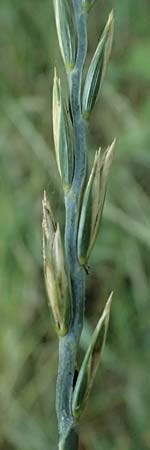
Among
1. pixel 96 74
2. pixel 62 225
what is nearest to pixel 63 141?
pixel 96 74

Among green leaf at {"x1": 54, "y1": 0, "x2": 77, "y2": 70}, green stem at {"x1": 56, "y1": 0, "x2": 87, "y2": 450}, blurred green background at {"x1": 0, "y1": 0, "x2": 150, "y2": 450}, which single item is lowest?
blurred green background at {"x1": 0, "y1": 0, "x2": 150, "y2": 450}

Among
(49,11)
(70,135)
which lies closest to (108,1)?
(49,11)

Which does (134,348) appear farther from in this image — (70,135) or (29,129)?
(70,135)

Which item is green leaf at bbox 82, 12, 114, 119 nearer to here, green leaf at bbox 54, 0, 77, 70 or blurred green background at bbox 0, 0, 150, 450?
green leaf at bbox 54, 0, 77, 70

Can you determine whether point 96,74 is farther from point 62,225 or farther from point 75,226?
point 62,225

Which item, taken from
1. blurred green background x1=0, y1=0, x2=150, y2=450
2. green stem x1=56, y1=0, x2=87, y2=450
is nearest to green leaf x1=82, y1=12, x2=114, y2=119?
green stem x1=56, y1=0, x2=87, y2=450

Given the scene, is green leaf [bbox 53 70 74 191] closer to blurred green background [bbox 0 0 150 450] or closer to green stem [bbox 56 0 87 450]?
green stem [bbox 56 0 87 450]

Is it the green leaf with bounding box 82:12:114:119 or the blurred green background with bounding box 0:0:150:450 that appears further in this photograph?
the blurred green background with bounding box 0:0:150:450

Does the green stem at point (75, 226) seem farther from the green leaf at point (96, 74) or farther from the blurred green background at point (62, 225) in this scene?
the blurred green background at point (62, 225)

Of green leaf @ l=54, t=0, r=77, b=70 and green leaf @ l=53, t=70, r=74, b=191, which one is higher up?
green leaf @ l=54, t=0, r=77, b=70

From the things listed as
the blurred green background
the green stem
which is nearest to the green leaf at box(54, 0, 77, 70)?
the green stem
